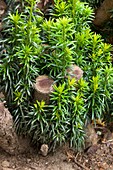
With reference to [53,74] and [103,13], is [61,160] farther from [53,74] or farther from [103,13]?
[103,13]

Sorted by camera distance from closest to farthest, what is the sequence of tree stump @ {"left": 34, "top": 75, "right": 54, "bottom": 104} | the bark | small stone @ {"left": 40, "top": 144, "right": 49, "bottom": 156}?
tree stump @ {"left": 34, "top": 75, "right": 54, "bottom": 104}, small stone @ {"left": 40, "top": 144, "right": 49, "bottom": 156}, the bark

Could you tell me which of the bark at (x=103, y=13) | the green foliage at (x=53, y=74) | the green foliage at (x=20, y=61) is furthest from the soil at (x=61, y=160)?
the bark at (x=103, y=13)

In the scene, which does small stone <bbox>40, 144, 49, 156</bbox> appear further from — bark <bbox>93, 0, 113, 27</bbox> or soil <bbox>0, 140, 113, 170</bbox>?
bark <bbox>93, 0, 113, 27</bbox>

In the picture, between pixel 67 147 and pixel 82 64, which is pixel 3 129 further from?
pixel 82 64

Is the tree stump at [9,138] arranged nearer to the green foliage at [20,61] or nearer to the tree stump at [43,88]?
the green foliage at [20,61]

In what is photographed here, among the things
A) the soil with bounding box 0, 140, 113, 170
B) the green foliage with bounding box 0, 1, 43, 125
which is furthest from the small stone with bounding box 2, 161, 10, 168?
the green foliage with bounding box 0, 1, 43, 125

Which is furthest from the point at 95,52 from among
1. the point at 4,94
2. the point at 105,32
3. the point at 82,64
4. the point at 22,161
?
the point at 22,161
